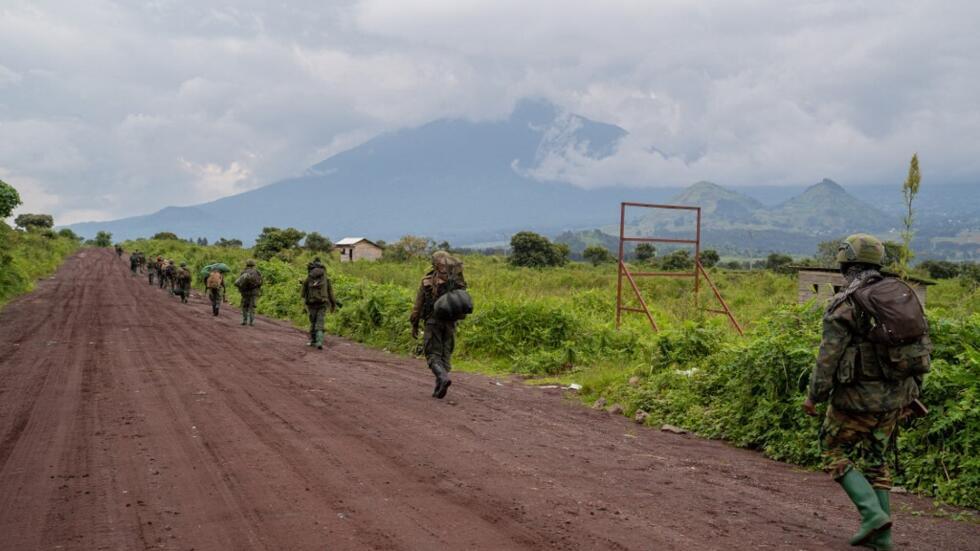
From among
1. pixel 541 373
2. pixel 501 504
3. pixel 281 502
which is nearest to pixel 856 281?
pixel 501 504

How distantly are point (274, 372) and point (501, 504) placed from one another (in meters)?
7.44

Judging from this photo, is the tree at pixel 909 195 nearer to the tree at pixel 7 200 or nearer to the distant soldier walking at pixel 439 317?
the distant soldier walking at pixel 439 317

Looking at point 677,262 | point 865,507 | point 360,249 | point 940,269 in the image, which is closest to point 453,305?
point 865,507

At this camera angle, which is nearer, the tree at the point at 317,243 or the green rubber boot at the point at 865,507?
the green rubber boot at the point at 865,507

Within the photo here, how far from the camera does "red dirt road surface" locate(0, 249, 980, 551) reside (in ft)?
16.0

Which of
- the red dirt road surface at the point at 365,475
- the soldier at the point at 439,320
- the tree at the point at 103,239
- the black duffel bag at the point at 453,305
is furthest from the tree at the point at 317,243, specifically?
the tree at the point at 103,239

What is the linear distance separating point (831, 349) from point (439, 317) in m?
6.08

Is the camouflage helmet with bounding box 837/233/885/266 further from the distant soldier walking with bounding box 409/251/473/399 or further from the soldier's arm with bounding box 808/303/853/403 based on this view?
the distant soldier walking with bounding box 409/251/473/399

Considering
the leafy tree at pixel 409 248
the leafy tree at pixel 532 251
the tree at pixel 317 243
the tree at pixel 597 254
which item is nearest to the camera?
the leafy tree at pixel 532 251

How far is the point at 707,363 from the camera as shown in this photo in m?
9.94

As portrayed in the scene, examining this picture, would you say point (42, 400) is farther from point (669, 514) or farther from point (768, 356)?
point (768, 356)

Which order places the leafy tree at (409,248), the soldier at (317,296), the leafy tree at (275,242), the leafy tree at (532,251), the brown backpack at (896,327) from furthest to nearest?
the leafy tree at (409,248) < the leafy tree at (532,251) < the leafy tree at (275,242) < the soldier at (317,296) < the brown backpack at (896,327)

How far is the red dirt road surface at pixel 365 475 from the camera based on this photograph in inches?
191

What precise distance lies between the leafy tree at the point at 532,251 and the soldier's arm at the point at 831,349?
183 feet
